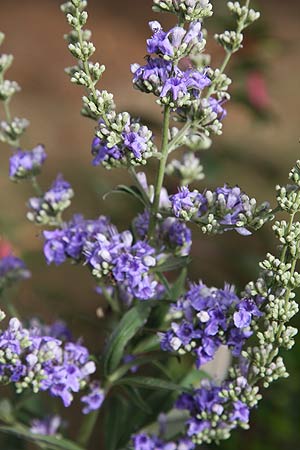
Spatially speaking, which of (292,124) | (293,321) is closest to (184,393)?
(293,321)

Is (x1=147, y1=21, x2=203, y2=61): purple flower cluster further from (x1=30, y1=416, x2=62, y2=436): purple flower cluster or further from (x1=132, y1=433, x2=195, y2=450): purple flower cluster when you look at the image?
(x1=30, y1=416, x2=62, y2=436): purple flower cluster

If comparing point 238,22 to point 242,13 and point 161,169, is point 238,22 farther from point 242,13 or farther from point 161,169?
point 161,169

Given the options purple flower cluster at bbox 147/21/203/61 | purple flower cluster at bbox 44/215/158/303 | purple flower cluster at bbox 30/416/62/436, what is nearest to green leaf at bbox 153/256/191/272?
purple flower cluster at bbox 44/215/158/303

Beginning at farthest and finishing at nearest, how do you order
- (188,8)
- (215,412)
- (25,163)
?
(25,163)
(215,412)
(188,8)

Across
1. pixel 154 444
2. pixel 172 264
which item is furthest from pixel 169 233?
pixel 154 444

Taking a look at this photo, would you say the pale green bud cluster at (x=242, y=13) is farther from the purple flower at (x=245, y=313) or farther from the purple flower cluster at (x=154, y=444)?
the purple flower cluster at (x=154, y=444)

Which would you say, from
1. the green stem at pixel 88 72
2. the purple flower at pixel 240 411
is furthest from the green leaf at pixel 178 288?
the green stem at pixel 88 72
